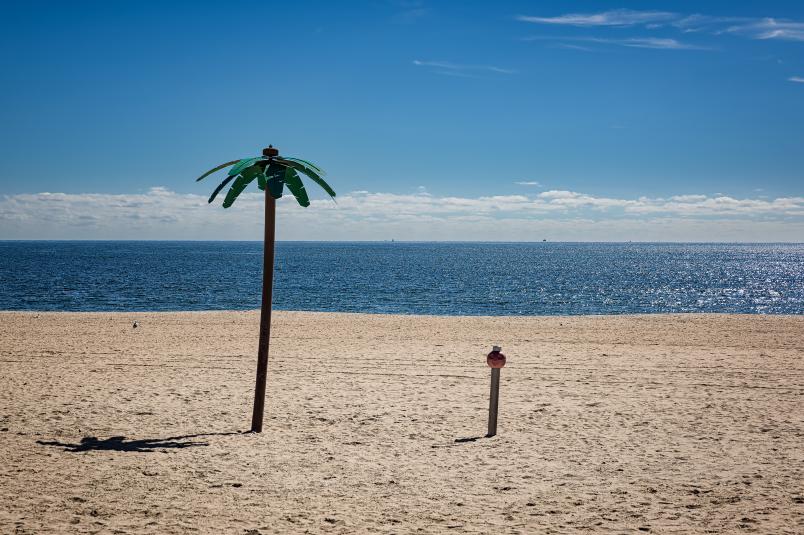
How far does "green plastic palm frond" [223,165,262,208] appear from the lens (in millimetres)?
6850

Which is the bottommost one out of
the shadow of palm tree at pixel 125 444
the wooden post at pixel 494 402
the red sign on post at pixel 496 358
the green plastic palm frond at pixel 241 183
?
the shadow of palm tree at pixel 125 444

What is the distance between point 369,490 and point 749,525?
3.42 meters

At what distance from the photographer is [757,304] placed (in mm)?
41688

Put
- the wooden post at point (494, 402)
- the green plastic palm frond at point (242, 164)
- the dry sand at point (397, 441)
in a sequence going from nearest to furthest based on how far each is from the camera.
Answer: the dry sand at point (397, 441)
the green plastic palm frond at point (242, 164)
the wooden post at point (494, 402)

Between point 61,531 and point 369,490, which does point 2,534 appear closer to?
point 61,531

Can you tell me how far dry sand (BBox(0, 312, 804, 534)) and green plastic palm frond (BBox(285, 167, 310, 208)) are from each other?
3032mm

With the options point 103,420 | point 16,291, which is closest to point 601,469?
point 103,420

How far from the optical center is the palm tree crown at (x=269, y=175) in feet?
22.5

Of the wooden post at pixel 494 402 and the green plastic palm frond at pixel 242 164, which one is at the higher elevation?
the green plastic palm frond at pixel 242 164

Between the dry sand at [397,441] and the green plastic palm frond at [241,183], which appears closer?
the dry sand at [397,441]

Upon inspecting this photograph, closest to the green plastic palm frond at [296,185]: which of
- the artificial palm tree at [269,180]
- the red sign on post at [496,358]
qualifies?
the artificial palm tree at [269,180]

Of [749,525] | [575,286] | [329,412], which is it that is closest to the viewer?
[749,525]

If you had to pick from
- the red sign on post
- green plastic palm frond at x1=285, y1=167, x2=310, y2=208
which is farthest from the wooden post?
green plastic palm frond at x1=285, y1=167, x2=310, y2=208

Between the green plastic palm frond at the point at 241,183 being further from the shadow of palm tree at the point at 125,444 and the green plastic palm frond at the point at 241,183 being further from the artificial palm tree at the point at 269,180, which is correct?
the shadow of palm tree at the point at 125,444
